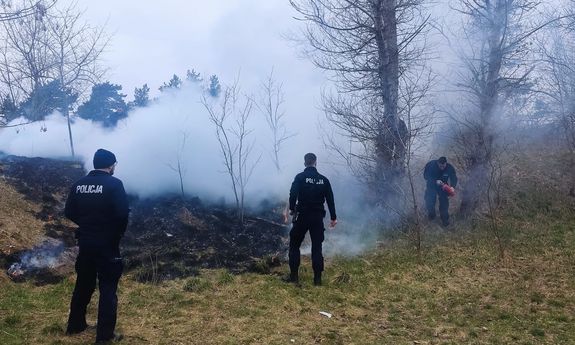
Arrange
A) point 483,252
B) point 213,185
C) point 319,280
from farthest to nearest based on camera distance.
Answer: point 213,185 < point 483,252 < point 319,280

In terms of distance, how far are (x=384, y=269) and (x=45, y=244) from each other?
5.86 meters

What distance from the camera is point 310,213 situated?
22.3 ft

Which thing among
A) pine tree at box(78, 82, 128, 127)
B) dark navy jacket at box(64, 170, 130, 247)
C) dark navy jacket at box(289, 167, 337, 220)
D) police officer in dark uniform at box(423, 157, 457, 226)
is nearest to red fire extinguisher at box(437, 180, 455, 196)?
police officer in dark uniform at box(423, 157, 457, 226)

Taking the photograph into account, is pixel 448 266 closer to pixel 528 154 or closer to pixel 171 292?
pixel 171 292

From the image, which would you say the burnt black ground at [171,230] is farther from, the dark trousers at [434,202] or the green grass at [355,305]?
the dark trousers at [434,202]

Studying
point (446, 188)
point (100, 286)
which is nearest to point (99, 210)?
point (100, 286)

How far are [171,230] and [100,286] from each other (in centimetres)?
474

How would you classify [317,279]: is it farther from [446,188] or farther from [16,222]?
[16,222]

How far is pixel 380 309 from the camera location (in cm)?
604

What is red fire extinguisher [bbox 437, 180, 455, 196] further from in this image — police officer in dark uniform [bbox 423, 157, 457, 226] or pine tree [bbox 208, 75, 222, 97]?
pine tree [bbox 208, 75, 222, 97]

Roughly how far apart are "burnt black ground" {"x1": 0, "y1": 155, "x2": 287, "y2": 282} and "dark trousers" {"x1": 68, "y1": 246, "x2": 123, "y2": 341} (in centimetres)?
205

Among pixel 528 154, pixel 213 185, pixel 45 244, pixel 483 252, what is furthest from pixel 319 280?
pixel 528 154

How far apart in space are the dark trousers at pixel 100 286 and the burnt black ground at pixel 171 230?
6.73ft

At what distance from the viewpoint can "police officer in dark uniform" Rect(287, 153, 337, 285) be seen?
6797mm
